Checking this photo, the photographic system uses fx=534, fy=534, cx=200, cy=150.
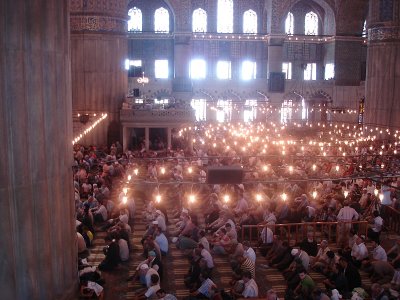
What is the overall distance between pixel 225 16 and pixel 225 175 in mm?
33330

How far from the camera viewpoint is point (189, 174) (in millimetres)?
18188

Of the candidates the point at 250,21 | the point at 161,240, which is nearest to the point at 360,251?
the point at 161,240

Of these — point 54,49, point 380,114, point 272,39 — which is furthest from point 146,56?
point 54,49

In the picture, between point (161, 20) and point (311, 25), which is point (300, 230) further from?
point (311, 25)

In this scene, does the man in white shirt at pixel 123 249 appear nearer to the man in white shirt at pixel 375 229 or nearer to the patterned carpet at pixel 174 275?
the patterned carpet at pixel 174 275

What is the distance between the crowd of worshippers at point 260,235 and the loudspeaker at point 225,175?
0.79 metres

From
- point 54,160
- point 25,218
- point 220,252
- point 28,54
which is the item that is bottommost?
point 220,252

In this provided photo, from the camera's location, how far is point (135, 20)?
3900cm

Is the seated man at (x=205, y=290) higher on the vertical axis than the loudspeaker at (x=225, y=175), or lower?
lower

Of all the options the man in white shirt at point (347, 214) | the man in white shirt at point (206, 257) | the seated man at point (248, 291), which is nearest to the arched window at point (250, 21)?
the man in white shirt at point (347, 214)

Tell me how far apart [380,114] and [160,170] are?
1336cm

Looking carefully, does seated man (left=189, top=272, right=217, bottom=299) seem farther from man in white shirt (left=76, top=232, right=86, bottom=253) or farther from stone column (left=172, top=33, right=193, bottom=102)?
stone column (left=172, top=33, right=193, bottom=102)

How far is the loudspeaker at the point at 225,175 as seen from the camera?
8328 millimetres

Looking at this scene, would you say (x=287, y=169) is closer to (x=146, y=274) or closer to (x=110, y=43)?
(x=146, y=274)
